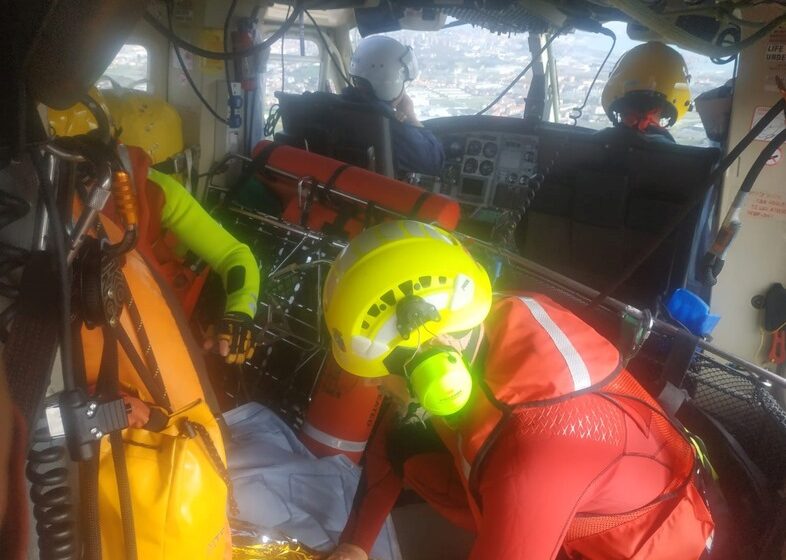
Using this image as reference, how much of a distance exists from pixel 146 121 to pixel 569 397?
8.61 ft

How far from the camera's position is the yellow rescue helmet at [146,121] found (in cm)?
299

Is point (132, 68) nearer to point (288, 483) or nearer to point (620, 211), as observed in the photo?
point (288, 483)

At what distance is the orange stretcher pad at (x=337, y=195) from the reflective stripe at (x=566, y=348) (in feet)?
3.25

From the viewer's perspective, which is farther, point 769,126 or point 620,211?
→ point 620,211

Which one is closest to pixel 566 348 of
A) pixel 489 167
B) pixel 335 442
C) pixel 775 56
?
pixel 335 442

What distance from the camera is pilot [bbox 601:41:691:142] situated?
3693 millimetres

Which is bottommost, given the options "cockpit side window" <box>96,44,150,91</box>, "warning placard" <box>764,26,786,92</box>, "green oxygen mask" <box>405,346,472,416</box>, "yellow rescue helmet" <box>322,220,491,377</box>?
"green oxygen mask" <box>405,346,472,416</box>

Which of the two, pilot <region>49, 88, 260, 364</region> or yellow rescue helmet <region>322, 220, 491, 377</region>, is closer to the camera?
yellow rescue helmet <region>322, 220, 491, 377</region>

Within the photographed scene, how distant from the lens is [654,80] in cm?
374

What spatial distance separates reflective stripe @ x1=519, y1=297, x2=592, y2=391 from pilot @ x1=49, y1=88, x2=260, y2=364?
1115 mm

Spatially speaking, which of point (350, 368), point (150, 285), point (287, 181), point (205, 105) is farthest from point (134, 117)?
point (350, 368)

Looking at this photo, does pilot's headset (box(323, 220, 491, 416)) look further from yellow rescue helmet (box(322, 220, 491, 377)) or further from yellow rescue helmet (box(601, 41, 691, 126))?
yellow rescue helmet (box(601, 41, 691, 126))

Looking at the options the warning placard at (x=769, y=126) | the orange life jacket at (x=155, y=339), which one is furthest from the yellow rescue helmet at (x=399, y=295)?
the warning placard at (x=769, y=126)

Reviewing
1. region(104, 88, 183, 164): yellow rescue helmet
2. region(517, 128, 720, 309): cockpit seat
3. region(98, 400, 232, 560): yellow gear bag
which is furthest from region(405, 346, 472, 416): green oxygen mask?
region(517, 128, 720, 309): cockpit seat
